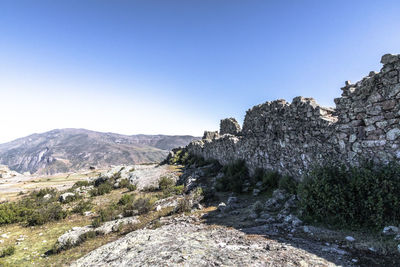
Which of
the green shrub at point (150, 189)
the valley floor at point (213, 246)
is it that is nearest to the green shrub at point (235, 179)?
the valley floor at point (213, 246)

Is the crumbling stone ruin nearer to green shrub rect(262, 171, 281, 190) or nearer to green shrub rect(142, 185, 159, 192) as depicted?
green shrub rect(262, 171, 281, 190)

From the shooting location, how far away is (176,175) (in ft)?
61.1

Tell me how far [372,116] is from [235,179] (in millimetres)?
7501

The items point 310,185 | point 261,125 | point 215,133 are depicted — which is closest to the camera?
point 310,185

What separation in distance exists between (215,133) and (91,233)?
2512cm

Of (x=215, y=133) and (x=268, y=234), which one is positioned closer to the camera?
(x=268, y=234)

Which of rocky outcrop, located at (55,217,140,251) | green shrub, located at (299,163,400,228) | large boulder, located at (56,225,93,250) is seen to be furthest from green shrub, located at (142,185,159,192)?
green shrub, located at (299,163,400,228)

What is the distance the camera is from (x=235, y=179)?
39.0ft

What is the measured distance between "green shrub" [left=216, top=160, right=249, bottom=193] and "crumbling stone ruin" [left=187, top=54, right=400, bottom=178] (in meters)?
0.76

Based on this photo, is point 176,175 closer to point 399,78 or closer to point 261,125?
point 261,125

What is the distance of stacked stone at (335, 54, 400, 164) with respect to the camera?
5.55 metres

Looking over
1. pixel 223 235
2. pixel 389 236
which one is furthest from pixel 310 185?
pixel 223 235

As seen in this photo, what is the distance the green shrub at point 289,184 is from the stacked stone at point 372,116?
90.0 inches

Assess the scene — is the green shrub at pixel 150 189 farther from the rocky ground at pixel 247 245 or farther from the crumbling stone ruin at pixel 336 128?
the rocky ground at pixel 247 245
